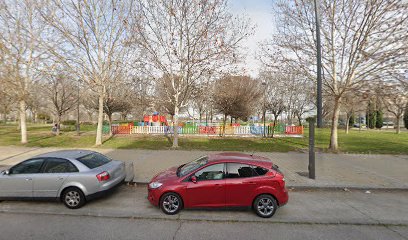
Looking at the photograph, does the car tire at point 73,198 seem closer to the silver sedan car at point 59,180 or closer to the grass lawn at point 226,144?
the silver sedan car at point 59,180

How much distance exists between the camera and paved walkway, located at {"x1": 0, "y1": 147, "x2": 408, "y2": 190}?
6684mm

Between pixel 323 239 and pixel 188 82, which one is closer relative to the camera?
pixel 323 239

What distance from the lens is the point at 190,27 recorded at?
1214cm

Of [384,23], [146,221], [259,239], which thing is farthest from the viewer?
[384,23]

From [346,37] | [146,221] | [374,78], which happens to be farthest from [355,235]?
[346,37]

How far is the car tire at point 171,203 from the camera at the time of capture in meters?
4.50

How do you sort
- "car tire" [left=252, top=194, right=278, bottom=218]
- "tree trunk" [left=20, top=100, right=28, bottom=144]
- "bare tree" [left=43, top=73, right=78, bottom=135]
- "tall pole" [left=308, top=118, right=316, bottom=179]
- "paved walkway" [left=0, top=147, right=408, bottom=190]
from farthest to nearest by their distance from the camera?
"bare tree" [left=43, top=73, right=78, bottom=135] < "tree trunk" [left=20, top=100, right=28, bottom=144] < "tall pole" [left=308, top=118, right=316, bottom=179] < "paved walkway" [left=0, top=147, right=408, bottom=190] < "car tire" [left=252, top=194, right=278, bottom=218]

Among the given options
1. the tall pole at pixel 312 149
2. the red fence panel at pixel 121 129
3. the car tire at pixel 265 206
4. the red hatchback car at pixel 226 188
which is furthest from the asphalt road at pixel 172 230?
the red fence panel at pixel 121 129

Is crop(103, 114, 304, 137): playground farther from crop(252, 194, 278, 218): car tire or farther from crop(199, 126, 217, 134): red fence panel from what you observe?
crop(252, 194, 278, 218): car tire

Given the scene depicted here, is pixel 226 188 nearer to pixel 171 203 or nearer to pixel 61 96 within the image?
pixel 171 203

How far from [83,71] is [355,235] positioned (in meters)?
15.7

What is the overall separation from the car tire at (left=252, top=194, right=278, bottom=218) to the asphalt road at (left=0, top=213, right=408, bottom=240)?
28 cm

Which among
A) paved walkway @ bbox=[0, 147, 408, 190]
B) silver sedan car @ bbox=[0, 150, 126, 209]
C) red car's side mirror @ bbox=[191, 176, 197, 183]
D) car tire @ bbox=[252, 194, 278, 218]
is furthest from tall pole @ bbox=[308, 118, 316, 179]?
silver sedan car @ bbox=[0, 150, 126, 209]

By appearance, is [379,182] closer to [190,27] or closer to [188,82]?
[188,82]
